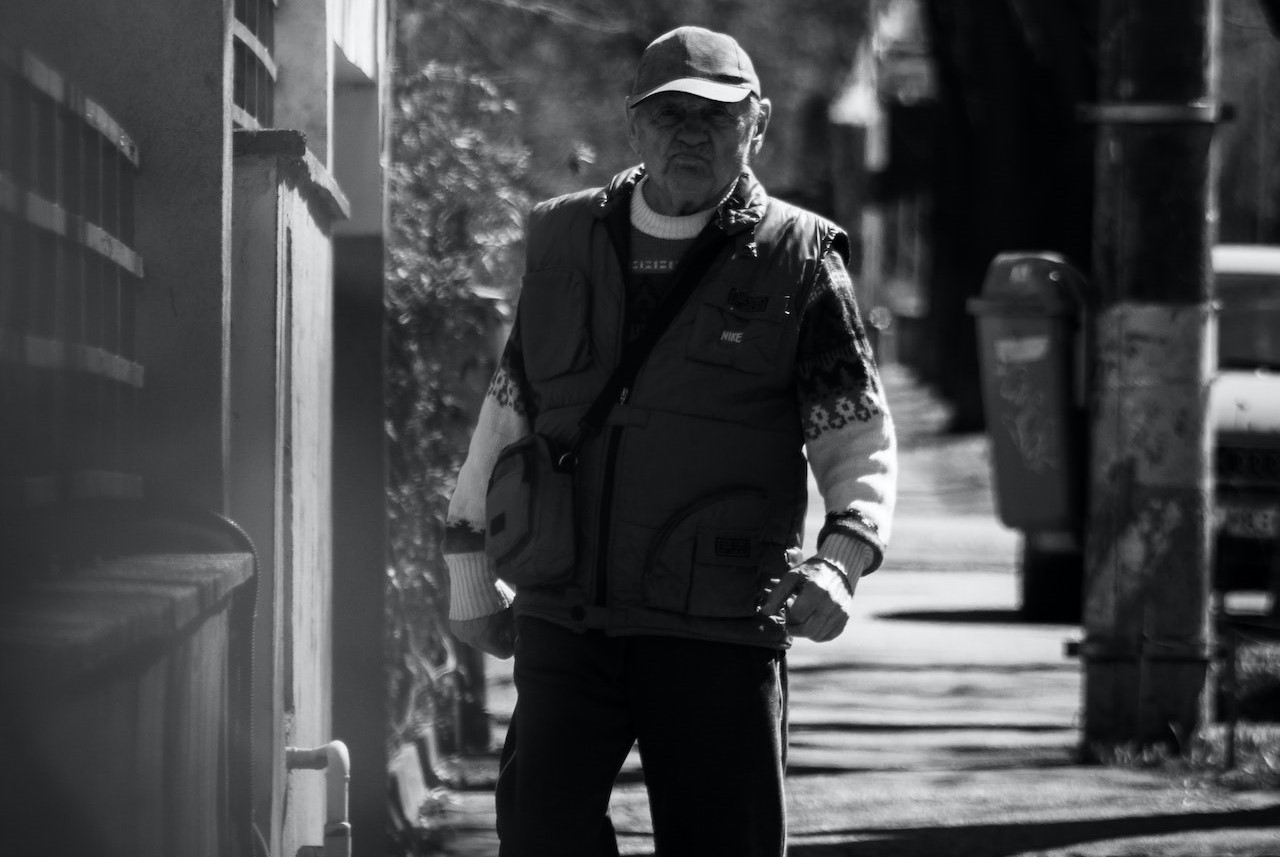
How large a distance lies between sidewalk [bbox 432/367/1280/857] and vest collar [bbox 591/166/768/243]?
2.69 m

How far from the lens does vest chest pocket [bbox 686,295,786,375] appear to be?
392cm

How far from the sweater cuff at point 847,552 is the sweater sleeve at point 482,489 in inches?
24.3

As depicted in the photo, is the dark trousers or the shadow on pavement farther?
the shadow on pavement

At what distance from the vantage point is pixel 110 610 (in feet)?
8.82

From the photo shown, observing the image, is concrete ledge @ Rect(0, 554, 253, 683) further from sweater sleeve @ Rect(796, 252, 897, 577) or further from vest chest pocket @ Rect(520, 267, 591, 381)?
sweater sleeve @ Rect(796, 252, 897, 577)

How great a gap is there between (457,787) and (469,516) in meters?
3.39

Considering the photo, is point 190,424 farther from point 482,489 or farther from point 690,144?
point 690,144

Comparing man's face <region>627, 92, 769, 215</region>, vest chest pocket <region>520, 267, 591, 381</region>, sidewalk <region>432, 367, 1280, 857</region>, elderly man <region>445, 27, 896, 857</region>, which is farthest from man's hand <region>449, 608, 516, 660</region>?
sidewalk <region>432, 367, 1280, 857</region>

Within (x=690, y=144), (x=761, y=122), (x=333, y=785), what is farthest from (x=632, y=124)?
(x=333, y=785)

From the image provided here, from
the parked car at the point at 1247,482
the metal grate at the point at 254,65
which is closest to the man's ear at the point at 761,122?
the metal grate at the point at 254,65

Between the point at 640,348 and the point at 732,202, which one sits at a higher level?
the point at 732,202

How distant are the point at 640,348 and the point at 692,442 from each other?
7.1 inches

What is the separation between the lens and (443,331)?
25.6 ft

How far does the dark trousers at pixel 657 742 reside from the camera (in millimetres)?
3906
